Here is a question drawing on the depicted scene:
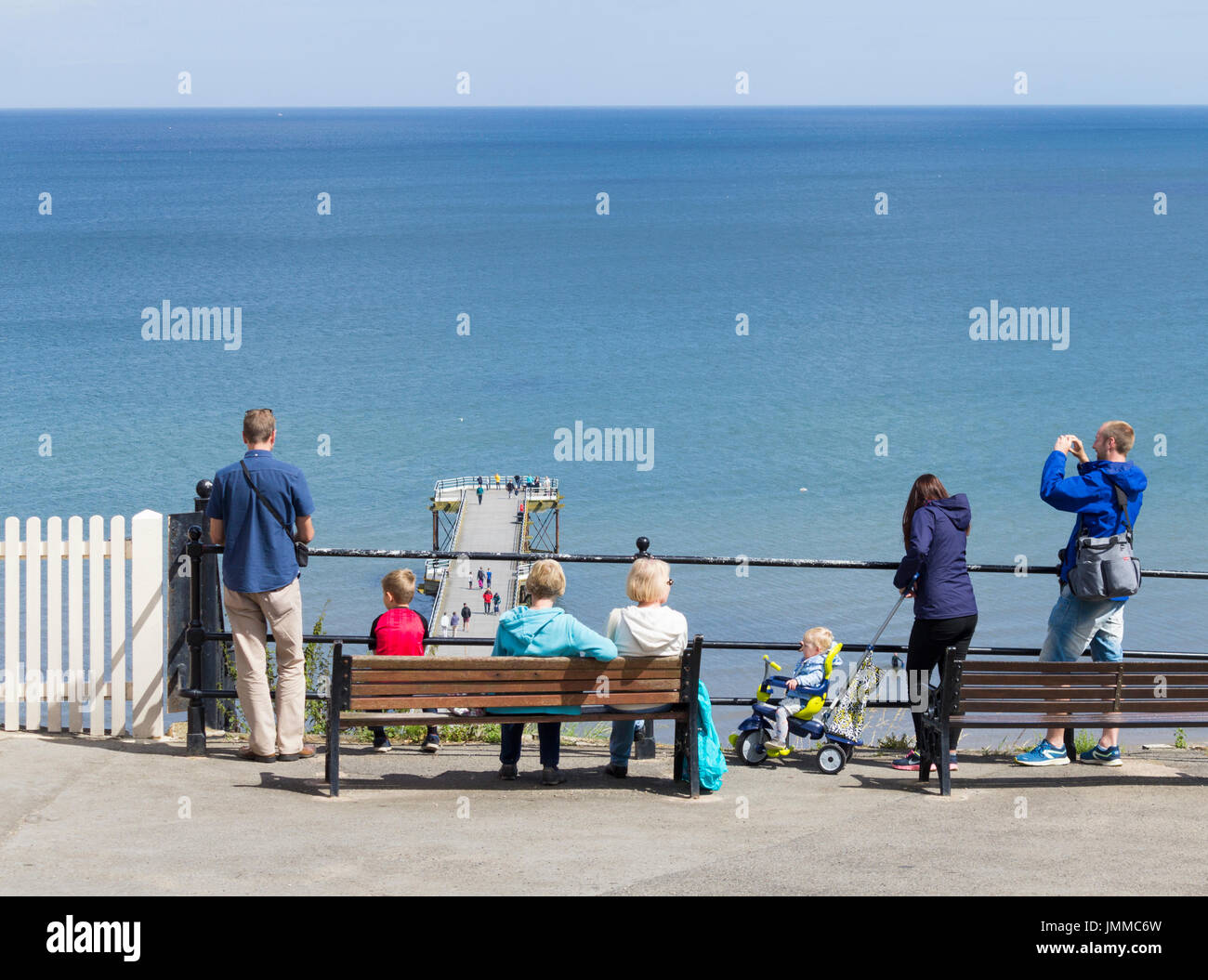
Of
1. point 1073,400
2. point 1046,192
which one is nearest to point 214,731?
point 1073,400

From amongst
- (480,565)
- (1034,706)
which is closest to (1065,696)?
(1034,706)

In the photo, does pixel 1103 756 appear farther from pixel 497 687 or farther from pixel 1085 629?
pixel 497 687

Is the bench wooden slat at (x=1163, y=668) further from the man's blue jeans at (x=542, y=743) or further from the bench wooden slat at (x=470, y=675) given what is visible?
the man's blue jeans at (x=542, y=743)

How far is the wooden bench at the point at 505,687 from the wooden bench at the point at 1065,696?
128 cm

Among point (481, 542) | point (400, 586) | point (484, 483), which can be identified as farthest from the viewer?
point (484, 483)

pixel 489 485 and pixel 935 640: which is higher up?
pixel 489 485

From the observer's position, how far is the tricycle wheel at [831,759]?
734 cm

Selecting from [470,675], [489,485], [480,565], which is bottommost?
[480,565]

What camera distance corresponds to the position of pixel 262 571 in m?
7.15

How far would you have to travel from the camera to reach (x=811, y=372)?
6662cm

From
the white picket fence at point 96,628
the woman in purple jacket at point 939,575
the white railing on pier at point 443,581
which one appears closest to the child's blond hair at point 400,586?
the white picket fence at point 96,628

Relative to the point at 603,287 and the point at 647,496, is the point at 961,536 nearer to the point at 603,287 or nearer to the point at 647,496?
the point at 647,496

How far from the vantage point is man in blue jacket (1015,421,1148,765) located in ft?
23.6

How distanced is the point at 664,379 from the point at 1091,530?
59.8 meters
